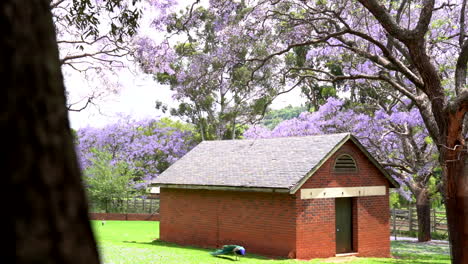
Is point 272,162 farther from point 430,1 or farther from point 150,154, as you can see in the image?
point 150,154

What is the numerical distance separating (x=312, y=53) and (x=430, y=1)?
547 inches

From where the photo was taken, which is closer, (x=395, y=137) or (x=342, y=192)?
(x=342, y=192)

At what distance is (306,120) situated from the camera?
35.3 m

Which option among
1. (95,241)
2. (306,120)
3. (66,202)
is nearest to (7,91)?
(66,202)

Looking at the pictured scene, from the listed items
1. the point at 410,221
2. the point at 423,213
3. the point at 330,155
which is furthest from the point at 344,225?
the point at 410,221

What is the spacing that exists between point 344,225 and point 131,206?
22695 millimetres

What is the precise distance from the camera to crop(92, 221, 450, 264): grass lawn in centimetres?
1762

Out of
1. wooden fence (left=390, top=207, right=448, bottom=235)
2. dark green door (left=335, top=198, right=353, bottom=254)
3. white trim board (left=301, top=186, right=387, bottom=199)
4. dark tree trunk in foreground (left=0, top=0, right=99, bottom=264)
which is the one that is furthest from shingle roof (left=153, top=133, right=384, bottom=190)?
dark tree trunk in foreground (left=0, top=0, right=99, bottom=264)

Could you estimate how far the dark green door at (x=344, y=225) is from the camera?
23.1 meters

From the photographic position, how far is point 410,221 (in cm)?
3712

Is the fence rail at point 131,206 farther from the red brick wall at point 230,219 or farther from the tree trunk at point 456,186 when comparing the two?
the tree trunk at point 456,186

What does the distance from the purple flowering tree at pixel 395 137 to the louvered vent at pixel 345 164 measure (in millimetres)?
5204

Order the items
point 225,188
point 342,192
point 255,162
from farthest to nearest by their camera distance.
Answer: point 255,162, point 225,188, point 342,192

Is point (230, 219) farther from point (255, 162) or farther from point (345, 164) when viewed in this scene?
point (345, 164)
